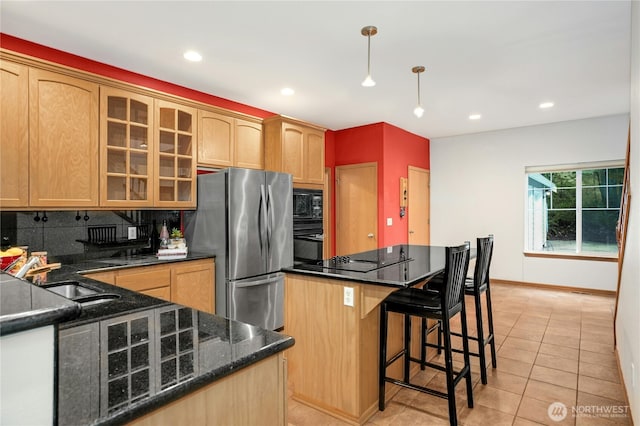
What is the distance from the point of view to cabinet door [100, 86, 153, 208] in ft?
9.80

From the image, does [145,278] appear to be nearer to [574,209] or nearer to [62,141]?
[62,141]

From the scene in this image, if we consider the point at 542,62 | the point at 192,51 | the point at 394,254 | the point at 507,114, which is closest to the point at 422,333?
the point at 394,254

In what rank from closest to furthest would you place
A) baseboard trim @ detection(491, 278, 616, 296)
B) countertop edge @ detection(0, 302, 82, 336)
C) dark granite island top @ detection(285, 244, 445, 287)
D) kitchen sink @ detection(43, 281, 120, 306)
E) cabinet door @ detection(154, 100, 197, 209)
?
1. countertop edge @ detection(0, 302, 82, 336)
2. kitchen sink @ detection(43, 281, 120, 306)
3. dark granite island top @ detection(285, 244, 445, 287)
4. cabinet door @ detection(154, 100, 197, 209)
5. baseboard trim @ detection(491, 278, 616, 296)

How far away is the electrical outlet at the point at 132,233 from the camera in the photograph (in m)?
3.42

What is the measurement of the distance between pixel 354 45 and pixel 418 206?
400 cm

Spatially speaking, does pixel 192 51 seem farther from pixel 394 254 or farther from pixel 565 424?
pixel 565 424

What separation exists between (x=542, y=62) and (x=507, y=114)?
6.06 ft

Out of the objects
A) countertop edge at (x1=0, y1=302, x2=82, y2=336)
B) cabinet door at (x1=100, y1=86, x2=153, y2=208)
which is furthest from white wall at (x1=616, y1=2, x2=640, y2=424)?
cabinet door at (x1=100, y1=86, x2=153, y2=208)

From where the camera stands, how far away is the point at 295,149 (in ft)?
14.7

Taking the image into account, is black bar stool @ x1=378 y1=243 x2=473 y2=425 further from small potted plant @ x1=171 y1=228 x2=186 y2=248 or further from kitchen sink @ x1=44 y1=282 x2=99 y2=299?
small potted plant @ x1=171 y1=228 x2=186 y2=248

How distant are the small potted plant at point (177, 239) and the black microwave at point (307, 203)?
1.33m

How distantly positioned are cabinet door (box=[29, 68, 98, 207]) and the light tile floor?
2.34 m

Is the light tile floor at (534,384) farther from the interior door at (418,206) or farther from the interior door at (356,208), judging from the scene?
the interior door at (418,206)

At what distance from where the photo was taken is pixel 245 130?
165 inches
